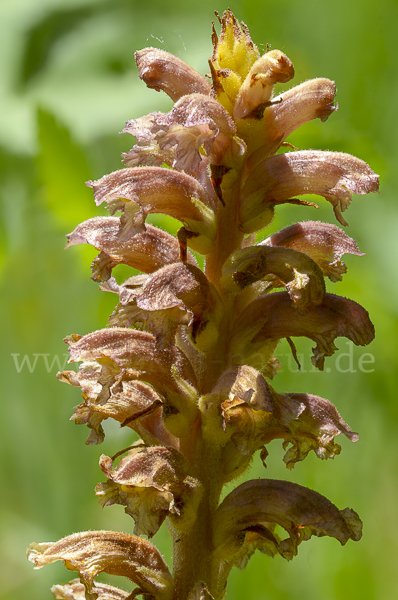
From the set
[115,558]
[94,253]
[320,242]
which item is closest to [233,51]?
[320,242]

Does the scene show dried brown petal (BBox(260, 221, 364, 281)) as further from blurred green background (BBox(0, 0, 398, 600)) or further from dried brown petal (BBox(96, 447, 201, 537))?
blurred green background (BBox(0, 0, 398, 600))

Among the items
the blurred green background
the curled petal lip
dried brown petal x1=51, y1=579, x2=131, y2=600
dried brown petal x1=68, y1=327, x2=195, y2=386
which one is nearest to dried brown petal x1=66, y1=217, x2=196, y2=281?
dried brown petal x1=68, y1=327, x2=195, y2=386

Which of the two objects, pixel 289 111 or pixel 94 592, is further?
pixel 289 111

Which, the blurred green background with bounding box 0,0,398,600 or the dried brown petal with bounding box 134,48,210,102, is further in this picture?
the blurred green background with bounding box 0,0,398,600

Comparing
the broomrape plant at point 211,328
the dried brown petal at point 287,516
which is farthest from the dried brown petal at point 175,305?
the dried brown petal at point 287,516

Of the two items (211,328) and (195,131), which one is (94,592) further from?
(195,131)

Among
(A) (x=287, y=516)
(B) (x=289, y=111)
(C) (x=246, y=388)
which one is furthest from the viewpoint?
(B) (x=289, y=111)
